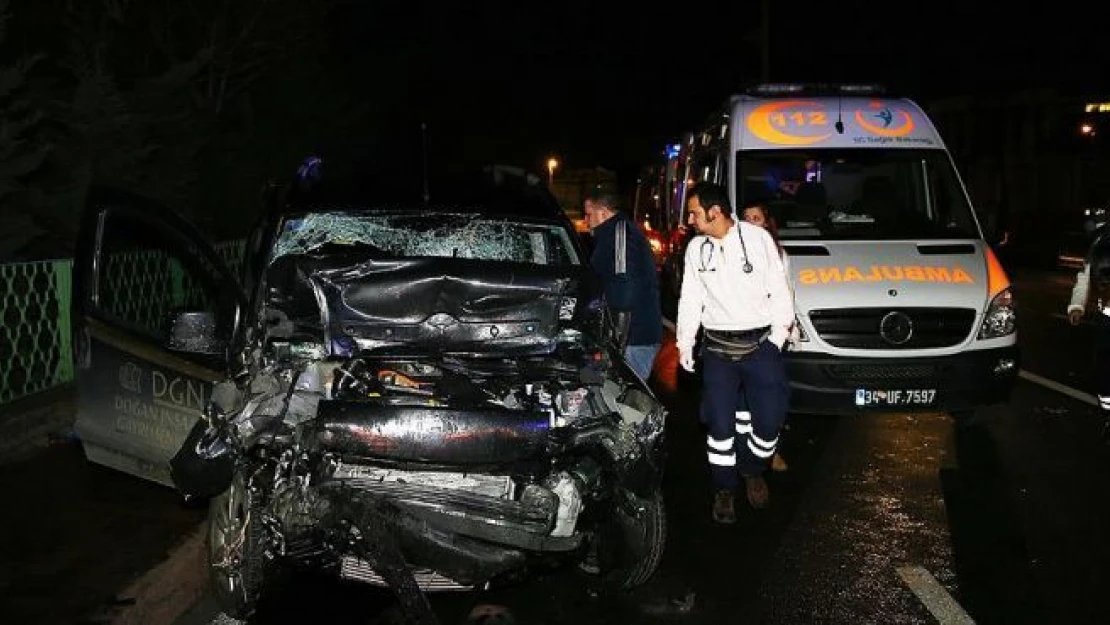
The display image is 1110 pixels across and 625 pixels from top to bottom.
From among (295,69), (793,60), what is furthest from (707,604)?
(793,60)

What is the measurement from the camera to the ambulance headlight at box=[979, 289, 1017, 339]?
25.2 ft

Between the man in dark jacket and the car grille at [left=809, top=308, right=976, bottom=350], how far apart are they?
4.03 feet

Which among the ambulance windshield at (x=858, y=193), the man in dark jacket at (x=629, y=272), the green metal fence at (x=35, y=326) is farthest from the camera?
the ambulance windshield at (x=858, y=193)

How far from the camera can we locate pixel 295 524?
433 centimetres

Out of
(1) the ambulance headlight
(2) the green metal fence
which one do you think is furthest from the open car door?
(1) the ambulance headlight

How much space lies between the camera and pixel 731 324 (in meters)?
6.22

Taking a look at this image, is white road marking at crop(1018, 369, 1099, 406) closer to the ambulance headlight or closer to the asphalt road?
the asphalt road

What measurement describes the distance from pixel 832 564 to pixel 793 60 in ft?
135

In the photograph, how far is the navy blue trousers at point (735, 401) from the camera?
6.30 metres

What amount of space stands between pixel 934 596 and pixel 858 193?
4.80m

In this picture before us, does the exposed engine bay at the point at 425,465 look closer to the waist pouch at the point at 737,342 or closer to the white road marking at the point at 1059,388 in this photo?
the waist pouch at the point at 737,342

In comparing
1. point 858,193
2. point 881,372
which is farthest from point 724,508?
point 858,193

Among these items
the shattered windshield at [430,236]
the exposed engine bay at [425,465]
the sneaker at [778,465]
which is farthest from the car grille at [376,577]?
the sneaker at [778,465]

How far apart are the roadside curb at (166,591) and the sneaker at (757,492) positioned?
2996 mm
